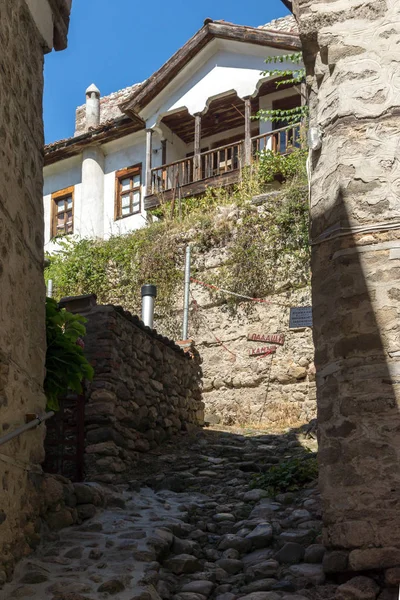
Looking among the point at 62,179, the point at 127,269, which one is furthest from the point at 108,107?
the point at 127,269

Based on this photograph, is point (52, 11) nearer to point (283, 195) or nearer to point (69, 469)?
point (69, 469)

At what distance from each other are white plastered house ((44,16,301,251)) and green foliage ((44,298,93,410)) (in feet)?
33.5

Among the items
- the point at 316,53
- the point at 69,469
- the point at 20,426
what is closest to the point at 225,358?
the point at 69,469

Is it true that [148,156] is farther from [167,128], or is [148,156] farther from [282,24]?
[282,24]

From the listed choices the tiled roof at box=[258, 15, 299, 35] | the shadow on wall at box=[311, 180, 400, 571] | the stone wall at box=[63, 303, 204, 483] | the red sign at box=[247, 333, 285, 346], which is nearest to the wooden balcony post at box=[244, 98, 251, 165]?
the tiled roof at box=[258, 15, 299, 35]

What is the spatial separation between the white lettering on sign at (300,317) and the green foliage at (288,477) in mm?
4306

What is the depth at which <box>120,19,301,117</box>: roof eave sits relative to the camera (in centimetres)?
1568

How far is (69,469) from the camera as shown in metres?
6.91

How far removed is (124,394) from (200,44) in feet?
36.3

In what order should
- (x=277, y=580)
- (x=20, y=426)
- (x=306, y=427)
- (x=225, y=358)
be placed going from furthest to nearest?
(x=225, y=358) < (x=306, y=427) < (x=277, y=580) < (x=20, y=426)

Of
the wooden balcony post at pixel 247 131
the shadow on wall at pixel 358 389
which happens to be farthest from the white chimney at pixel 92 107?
the shadow on wall at pixel 358 389

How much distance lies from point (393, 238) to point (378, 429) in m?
1.19

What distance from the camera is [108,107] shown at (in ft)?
71.2

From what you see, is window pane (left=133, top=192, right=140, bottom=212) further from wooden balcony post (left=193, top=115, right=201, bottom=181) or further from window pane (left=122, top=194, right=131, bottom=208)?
wooden balcony post (left=193, top=115, right=201, bottom=181)
